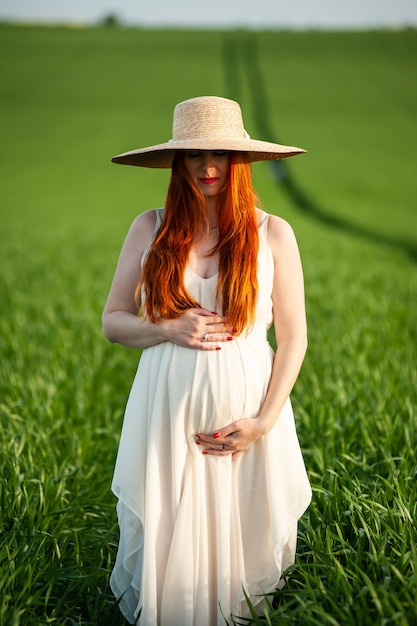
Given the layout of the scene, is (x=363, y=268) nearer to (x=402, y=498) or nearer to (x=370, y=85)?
(x=402, y=498)

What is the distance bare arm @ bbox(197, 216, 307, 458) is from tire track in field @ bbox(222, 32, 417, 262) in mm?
13409

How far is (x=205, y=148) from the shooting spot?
2680 mm

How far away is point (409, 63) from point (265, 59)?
340 inches

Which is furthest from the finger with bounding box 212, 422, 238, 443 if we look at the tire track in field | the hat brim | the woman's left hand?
the tire track in field

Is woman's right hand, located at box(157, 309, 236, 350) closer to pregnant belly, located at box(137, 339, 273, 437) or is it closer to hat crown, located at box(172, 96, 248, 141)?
pregnant belly, located at box(137, 339, 273, 437)

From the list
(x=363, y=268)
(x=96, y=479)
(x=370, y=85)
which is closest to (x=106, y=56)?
(x=370, y=85)

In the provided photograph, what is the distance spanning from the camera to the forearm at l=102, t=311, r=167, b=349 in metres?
2.86

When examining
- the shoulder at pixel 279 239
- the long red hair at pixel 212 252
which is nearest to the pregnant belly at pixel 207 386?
the long red hair at pixel 212 252

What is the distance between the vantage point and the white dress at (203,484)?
2779 millimetres

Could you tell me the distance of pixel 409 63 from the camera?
44562 mm

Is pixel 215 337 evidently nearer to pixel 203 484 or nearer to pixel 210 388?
pixel 210 388

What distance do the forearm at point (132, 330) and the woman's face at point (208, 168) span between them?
52cm

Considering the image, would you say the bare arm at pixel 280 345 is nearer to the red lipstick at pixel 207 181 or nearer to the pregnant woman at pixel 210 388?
the pregnant woman at pixel 210 388

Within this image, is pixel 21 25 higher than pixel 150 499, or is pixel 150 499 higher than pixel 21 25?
pixel 21 25
